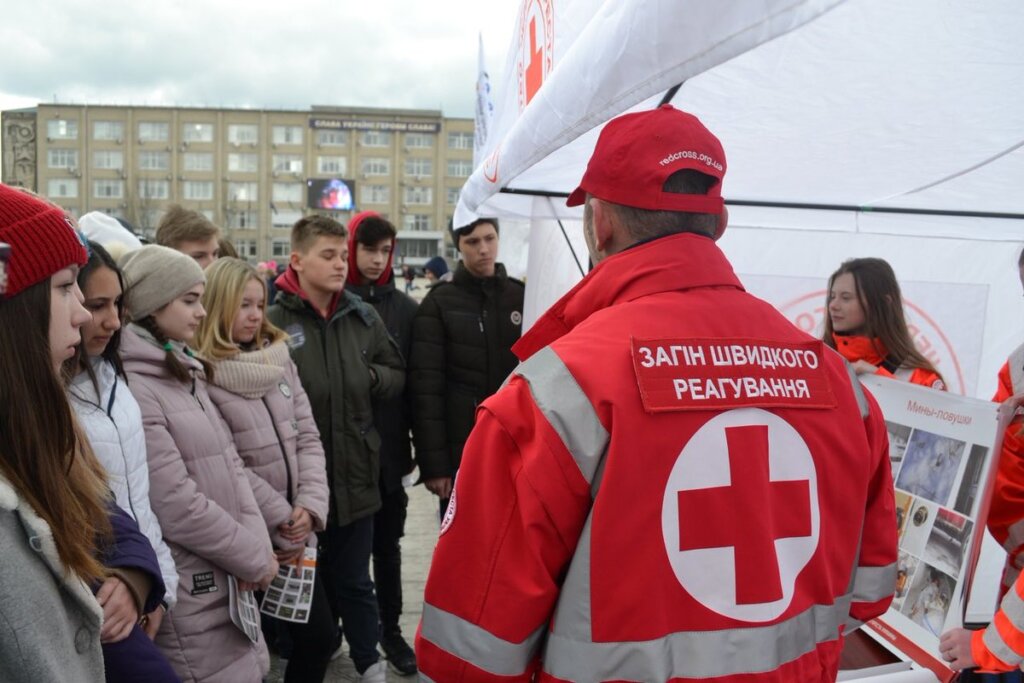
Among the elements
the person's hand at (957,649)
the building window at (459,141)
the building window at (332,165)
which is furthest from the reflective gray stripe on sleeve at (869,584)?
the building window at (459,141)

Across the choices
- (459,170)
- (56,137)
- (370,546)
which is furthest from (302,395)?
(56,137)

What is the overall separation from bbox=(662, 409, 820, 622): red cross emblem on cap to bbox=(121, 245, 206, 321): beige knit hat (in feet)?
6.22

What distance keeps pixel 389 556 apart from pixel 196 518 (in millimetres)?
1649

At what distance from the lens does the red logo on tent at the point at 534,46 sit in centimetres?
232

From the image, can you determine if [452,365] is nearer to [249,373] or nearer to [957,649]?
[249,373]

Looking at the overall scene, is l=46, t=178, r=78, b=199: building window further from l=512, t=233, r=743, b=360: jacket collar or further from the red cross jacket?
the red cross jacket

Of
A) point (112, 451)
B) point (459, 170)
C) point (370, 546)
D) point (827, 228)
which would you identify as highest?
point (459, 170)

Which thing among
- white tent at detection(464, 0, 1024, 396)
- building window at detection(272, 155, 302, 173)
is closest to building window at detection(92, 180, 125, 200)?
building window at detection(272, 155, 302, 173)

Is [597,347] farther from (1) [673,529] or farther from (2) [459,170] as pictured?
(2) [459,170]

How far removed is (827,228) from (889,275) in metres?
0.66

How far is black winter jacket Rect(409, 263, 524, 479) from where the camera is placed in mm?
3736

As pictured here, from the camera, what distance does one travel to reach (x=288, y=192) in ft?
249

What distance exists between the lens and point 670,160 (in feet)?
4.73

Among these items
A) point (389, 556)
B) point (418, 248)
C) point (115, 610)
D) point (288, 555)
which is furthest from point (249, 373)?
point (418, 248)
